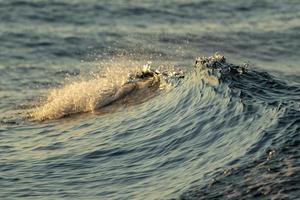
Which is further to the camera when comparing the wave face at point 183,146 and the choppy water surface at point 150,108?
the choppy water surface at point 150,108

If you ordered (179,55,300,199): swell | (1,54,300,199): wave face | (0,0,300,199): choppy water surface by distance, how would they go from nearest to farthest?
1. (179,55,300,199): swell
2. (1,54,300,199): wave face
3. (0,0,300,199): choppy water surface

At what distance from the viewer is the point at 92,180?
1227 cm

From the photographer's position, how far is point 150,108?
54.6ft

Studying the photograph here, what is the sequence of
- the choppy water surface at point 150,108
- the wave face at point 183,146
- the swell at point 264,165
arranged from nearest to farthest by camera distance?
the swell at point 264,165 < the wave face at point 183,146 < the choppy water surface at point 150,108

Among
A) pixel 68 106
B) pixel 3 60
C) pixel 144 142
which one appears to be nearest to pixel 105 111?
pixel 68 106

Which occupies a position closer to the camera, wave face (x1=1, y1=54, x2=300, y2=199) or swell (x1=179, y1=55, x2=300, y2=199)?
swell (x1=179, y1=55, x2=300, y2=199)

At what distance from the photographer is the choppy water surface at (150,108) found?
36.8ft

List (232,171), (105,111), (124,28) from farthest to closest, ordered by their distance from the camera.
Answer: (124,28) → (105,111) → (232,171)

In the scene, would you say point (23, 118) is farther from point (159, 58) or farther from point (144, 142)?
point (159, 58)

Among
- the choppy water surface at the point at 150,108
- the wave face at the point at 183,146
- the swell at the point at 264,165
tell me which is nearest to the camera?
the swell at the point at 264,165

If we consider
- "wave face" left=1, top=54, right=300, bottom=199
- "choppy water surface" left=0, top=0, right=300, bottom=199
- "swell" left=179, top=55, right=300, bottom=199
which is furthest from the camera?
"choppy water surface" left=0, top=0, right=300, bottom=199

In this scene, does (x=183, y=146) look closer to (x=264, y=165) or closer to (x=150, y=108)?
(x=264, y=165)

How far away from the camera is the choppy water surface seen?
11.2m

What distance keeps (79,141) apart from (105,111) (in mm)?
2629
